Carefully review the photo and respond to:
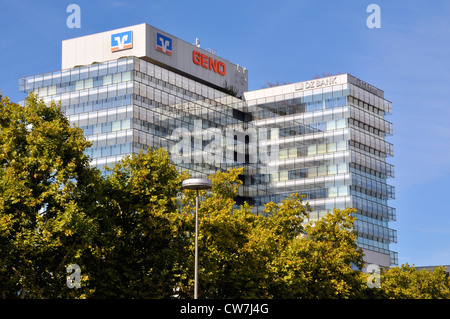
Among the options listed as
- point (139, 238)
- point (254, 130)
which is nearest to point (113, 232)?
point (139, 238)

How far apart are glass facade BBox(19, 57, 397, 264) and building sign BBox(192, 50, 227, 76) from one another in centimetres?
424

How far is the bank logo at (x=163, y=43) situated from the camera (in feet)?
450

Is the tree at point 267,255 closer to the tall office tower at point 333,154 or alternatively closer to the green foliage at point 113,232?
the green foliage at point 113,232

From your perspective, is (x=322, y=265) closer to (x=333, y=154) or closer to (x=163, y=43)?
(x=333, y=154)

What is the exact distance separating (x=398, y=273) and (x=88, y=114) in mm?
63670

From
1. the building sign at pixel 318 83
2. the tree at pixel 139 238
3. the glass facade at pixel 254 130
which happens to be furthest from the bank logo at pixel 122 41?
the tree at pixel 139 238

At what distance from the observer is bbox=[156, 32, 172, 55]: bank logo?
137 meters

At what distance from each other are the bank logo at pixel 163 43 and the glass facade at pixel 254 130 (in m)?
4.17

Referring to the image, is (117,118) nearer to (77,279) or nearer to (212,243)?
(212,243)

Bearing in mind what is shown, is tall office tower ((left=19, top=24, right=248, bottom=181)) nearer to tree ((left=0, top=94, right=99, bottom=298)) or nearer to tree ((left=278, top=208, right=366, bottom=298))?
tree ((left=278, top=208, right=366, bottom=298))

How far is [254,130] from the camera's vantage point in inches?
5866

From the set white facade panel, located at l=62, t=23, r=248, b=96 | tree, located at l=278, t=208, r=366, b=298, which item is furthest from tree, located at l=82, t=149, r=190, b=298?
white facade panel, located at l=62, t=23, r=248, b=96

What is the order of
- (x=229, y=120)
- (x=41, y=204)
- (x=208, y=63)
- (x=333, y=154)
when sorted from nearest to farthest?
(x=41, y=204) < (x=333, y=154) < (x=229, y=120) < (x=208, y=63)

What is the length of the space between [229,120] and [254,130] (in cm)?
508
